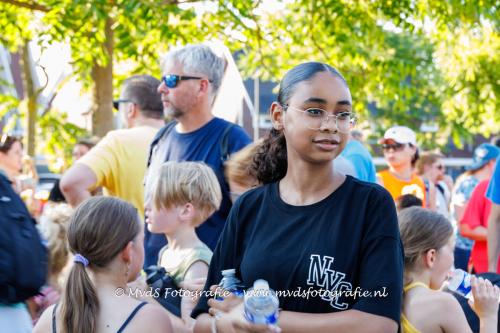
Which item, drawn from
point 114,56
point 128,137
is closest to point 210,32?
point 114,56

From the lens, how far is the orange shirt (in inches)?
343

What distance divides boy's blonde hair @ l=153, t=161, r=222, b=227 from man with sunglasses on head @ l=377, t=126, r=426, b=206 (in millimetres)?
4136

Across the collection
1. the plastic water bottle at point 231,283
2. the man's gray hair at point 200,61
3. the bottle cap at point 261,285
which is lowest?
the plastic water bottle at point 231,283

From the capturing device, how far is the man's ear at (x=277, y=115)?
10.8 ft

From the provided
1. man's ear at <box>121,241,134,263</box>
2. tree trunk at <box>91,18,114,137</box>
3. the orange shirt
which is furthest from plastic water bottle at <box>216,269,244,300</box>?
tree trunk at <box>91,18,114,137</box>

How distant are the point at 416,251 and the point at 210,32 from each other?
895 centimetres

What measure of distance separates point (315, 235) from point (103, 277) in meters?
1.10

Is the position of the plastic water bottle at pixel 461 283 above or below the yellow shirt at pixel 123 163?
below

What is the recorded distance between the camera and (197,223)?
483 cm

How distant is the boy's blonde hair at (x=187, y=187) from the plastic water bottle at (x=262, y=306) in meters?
1.91

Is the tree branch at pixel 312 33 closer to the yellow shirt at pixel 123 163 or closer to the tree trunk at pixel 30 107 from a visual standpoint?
the tree trunk at pixel 30 107

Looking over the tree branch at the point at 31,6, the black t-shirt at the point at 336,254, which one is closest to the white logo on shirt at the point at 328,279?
Answer: the black t-shirt at the point at 336,254

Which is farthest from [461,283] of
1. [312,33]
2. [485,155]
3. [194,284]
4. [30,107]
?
[30,107]

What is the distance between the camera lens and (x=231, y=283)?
10.2 feet
